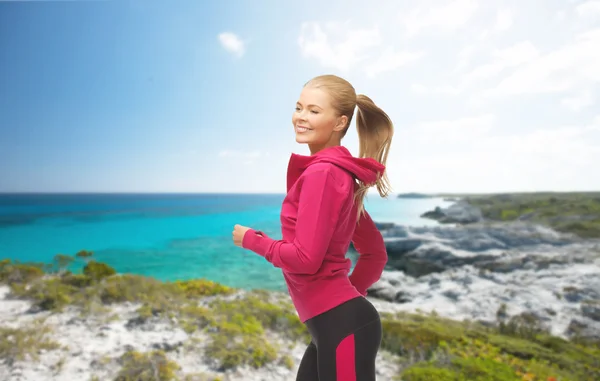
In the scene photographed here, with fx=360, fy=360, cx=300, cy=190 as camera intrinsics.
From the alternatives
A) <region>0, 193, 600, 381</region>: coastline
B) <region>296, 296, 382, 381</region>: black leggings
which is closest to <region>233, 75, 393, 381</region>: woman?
<region>296, 296, 382, 381</region>: black leggings

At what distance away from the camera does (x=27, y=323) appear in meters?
4.48

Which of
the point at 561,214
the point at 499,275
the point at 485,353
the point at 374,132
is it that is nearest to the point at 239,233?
the point at 374,132

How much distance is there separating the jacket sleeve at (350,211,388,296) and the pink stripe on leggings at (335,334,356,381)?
15.1 inches

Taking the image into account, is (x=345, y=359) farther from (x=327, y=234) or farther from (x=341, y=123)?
(x=341, y=123)

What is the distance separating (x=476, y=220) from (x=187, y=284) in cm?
1338

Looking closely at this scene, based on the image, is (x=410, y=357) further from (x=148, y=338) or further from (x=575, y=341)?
(x=148, y=338)

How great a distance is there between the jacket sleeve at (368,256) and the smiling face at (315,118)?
1.50 feet

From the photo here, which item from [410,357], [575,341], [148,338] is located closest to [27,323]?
Result: [148,338]

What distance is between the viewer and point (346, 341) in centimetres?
121

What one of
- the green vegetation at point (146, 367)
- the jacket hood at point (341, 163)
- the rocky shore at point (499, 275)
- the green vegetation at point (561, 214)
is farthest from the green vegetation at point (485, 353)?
the green vegetation at point (561, 214)

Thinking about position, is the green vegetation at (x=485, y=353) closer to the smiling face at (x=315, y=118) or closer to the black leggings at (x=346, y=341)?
the black leggings at (x=346, y=341)

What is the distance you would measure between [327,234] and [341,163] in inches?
9.7

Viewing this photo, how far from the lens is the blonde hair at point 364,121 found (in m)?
1.30

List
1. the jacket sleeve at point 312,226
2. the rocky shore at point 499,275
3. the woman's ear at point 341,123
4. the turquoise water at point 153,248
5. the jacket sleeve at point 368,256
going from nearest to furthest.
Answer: the jacket sleeve at point 312,226 < the woman's ear at point 341,123 < the jacket sleeve at point 368,256 < the rocky shore at point 499,275 < the turquoise water at point 153,248
